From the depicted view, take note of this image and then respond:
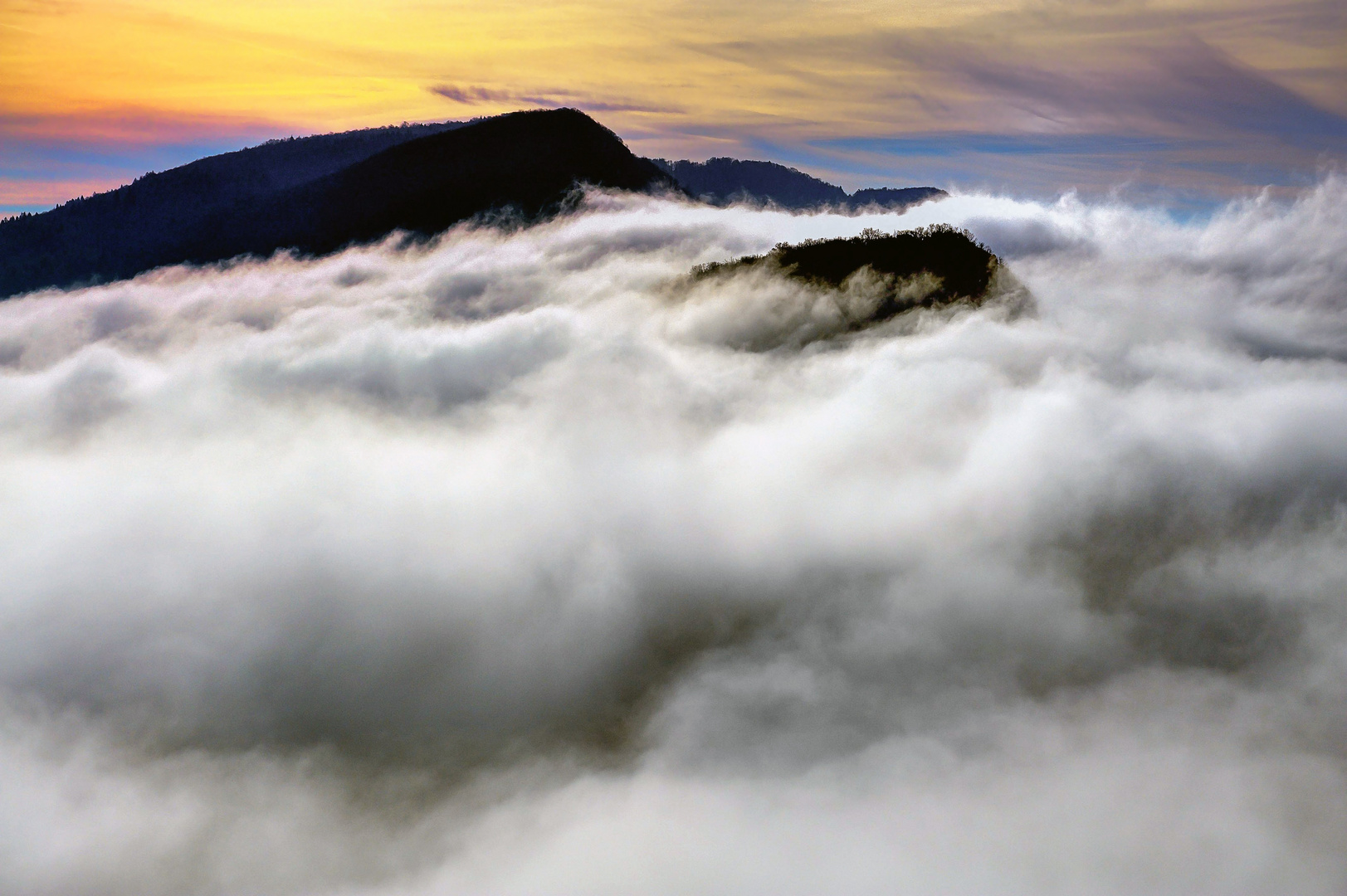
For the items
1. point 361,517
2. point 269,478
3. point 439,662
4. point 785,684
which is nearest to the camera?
point 785,684

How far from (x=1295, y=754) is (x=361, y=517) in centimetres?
17184

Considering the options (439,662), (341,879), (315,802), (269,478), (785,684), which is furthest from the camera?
(269,478)

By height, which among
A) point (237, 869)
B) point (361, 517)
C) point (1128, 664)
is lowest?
point (237, 869)

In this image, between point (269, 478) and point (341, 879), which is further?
point (269, 478)

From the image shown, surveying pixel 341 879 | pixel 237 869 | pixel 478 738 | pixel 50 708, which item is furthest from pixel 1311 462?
pixel 50 708

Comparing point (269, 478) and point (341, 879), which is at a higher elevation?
point (269, 478)

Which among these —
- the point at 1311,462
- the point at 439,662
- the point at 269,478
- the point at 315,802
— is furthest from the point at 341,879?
the point at 1311,462

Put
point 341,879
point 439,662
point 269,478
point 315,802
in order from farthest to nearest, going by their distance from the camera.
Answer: point 269,478, point 439,662, point 315,802, point 341,879

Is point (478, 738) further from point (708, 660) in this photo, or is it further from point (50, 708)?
point (50, 708)

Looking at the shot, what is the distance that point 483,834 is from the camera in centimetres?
10906

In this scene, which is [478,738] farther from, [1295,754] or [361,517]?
→ [1295,754]

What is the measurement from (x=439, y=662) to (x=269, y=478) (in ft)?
281

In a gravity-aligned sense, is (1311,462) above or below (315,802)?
above

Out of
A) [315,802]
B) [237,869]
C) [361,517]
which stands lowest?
[237,869]
